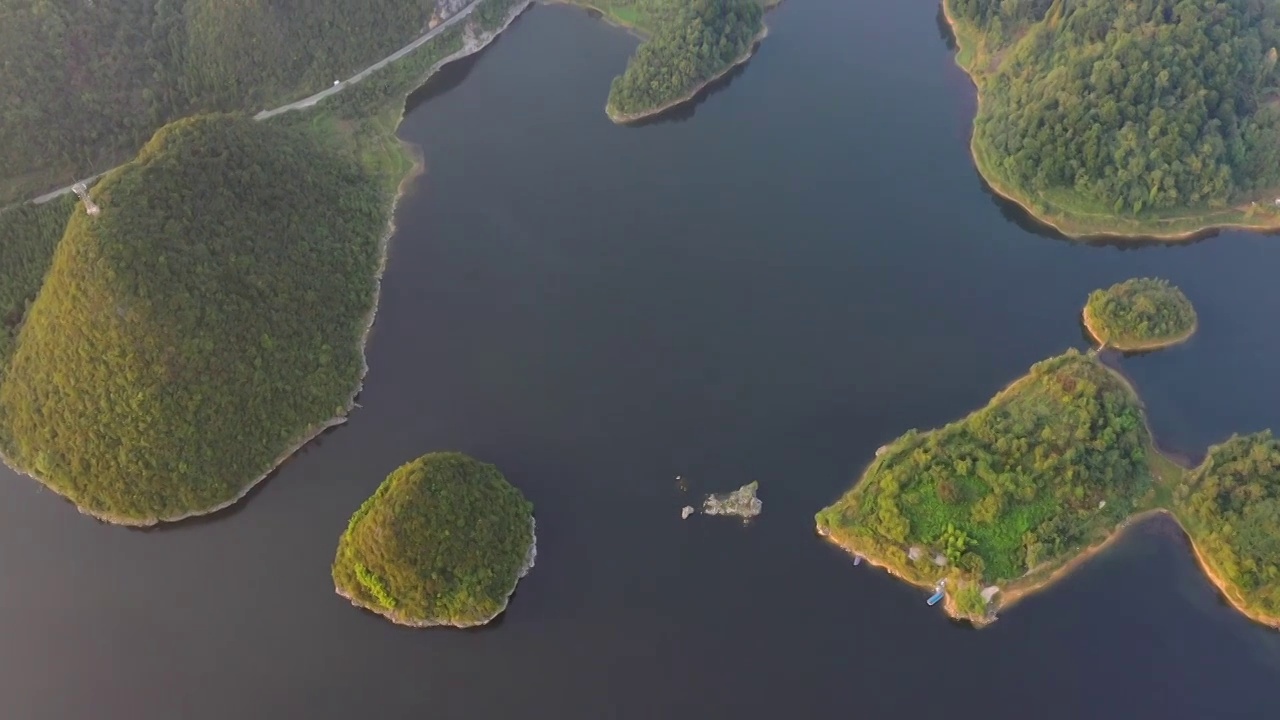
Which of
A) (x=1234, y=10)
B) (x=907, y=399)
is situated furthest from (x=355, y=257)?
(x=1234, y=10)

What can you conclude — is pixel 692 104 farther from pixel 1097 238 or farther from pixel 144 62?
pixel 144 62

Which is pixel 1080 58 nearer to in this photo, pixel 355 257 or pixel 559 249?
pixel 559 249

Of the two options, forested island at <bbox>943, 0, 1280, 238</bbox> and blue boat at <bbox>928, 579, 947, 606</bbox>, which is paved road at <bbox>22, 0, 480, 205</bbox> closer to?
forested island at <bbox>943, 0, 1280, 238</bbox>

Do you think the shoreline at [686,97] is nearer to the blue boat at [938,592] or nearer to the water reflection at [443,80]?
the water reflection at [443,80]

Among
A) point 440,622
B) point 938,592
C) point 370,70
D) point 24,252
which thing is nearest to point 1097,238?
point 938,592

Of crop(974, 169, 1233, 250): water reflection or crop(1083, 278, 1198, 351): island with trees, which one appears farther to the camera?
crop(974, 169, 1233, 250): water reflection

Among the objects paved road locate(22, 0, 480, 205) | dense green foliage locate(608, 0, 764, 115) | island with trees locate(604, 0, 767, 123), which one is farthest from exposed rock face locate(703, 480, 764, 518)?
paved road locate(22, 0, 480, 205)
